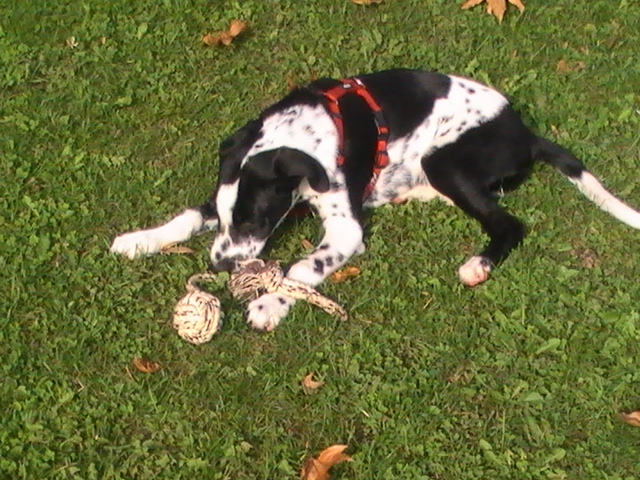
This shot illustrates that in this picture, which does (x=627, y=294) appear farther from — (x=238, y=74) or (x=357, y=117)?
(x=238, y=74)

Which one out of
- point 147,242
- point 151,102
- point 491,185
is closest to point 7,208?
point 147,242

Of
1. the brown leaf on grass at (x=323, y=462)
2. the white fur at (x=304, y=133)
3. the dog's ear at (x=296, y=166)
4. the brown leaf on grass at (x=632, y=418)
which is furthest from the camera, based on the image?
the white fur at (x=304, y=133)

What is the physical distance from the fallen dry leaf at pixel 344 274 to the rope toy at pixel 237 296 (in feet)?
0.83

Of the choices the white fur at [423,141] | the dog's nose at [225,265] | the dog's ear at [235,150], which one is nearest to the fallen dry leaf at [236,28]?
the dog's ear at [235,150]

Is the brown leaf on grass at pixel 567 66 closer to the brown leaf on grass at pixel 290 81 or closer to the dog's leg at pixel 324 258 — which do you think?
the brown leaf on grass at pixel 290 81

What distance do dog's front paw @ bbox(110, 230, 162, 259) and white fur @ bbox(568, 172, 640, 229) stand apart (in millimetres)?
2455

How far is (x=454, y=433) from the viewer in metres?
4.07

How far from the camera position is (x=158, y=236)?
4930 mm

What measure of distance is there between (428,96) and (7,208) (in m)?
2.49

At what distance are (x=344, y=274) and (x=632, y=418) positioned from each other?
1.59 meters

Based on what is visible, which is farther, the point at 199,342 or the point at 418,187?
the point at 418,187

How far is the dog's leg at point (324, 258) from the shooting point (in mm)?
4520

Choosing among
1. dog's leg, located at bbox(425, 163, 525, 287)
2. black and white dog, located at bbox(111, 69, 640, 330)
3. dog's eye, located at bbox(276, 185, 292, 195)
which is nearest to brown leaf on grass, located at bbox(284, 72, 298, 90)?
black and white dog, located at bbox(111, 69, 640, 330)

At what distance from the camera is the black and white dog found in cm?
473
